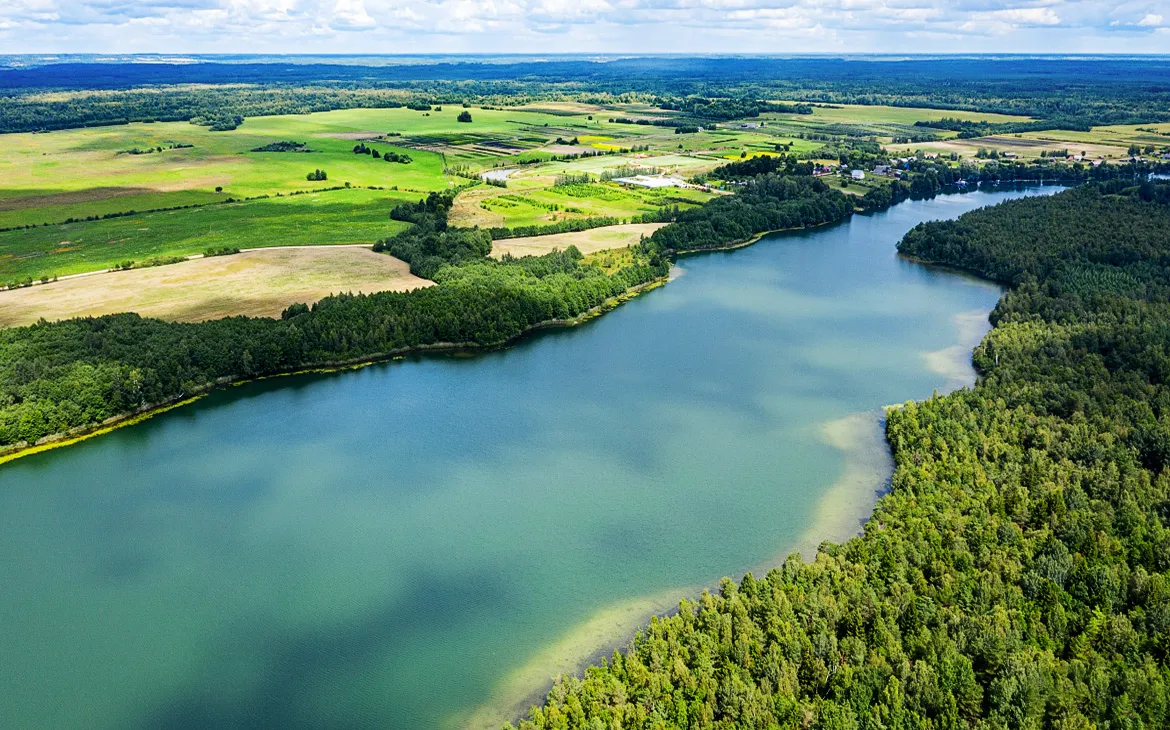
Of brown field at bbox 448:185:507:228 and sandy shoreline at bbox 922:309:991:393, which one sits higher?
brown field at bbox 448:185:507:228

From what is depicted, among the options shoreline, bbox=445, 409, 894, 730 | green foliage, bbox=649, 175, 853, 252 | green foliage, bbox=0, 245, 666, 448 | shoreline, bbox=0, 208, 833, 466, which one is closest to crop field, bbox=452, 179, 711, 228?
green foliage, bbox=649, 175, 853, 252

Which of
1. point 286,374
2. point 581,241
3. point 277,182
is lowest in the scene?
point 286,374

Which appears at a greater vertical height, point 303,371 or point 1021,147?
point 1021,147

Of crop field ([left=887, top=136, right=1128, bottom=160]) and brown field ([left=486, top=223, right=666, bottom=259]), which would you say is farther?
crop field ([left=887, top=136, right=1128, bottom=160])

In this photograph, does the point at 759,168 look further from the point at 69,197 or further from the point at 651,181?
the point at 69,197

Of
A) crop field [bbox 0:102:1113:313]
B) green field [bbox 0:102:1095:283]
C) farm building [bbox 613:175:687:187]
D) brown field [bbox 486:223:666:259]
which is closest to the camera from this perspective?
brown field [bbox 486:223:666:259]

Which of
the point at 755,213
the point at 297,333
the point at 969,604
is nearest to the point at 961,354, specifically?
the point at 969,604

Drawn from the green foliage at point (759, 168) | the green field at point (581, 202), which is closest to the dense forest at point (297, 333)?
the green field at point (581, 202)

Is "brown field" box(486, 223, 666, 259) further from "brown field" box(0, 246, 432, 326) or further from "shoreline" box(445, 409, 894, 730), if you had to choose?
"shoreline" box(445, 409, 894, 730)

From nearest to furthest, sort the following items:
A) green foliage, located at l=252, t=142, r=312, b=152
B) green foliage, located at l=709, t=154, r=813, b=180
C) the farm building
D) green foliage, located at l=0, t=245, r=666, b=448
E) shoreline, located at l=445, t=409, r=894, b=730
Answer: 1. shoreline, located at l=445, t=409, r=894, b=730
2. green foliage, located at l=0, t=245, r=666, b=448
3. the farm building
4. green foliage, located at l=709, t=154, r=813, b=180
5. green foliage, located at l=252, t=142, r=312, b=152
